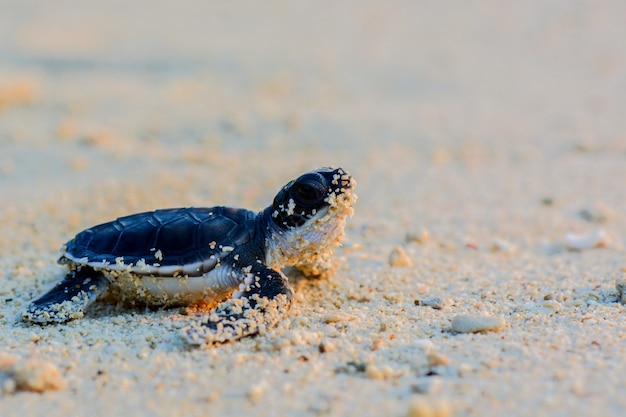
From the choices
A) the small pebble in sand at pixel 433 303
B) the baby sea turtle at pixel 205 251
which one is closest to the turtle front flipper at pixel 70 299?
the baby sea turtle at pixel 205 251

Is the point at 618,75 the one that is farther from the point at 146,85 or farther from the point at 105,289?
the point at 105,289

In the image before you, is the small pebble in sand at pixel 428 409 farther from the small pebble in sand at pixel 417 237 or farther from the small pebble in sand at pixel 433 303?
the small pebble in sand at pixel 417 237

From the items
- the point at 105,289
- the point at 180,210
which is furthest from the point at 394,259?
the point at 105,289

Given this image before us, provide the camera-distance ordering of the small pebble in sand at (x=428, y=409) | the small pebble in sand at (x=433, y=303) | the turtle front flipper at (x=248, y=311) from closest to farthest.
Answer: the small pebble in sand at (x=428, y=409) < the turtle front flipper at (x=248, y=311) < the small pebble in sand at (x=433, y=303)

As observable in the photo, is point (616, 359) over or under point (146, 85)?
under

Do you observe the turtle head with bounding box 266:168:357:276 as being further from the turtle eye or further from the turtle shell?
the turtle shell

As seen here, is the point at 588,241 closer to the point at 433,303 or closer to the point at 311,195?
the point at 433,303
